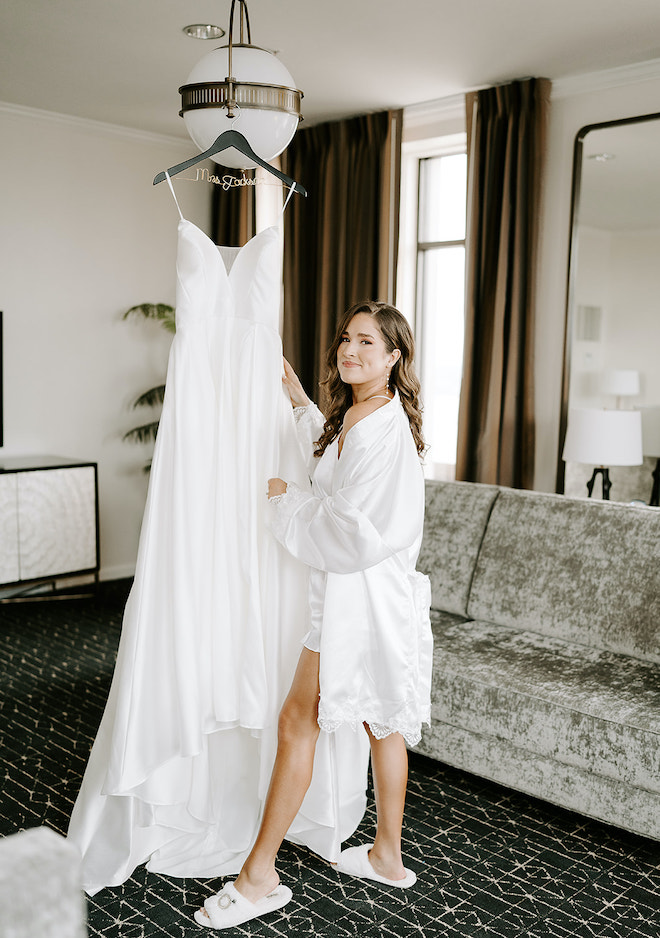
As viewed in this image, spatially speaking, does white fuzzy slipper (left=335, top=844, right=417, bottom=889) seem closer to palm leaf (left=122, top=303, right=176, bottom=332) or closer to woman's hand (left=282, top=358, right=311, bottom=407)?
woman's hand (left=282, top=358, right=311, bottom=407)

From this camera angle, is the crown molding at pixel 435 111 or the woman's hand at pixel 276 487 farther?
the crown molding at pixel 435 111

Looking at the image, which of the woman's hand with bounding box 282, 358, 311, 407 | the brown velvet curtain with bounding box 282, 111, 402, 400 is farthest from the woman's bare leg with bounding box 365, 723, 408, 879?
the brown velvet curtain with bounding box 282, 111, 402, 400

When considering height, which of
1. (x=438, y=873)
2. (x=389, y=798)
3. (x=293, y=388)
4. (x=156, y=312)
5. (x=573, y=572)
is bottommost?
(x=438, y=873)

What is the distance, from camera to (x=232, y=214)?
5570 millimetres

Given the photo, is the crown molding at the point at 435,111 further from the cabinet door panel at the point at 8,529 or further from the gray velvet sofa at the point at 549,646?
the cabinet door panel at the point at 8,529

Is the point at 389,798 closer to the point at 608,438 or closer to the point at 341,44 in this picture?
the point at 608,438

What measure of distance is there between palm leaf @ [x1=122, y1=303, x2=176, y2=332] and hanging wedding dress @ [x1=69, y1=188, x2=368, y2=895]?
3.22 m

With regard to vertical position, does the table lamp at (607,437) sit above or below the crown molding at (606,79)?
below

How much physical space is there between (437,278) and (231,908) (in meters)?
3.72

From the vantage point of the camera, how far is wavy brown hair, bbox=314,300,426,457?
2160 millimetres

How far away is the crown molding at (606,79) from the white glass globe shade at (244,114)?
2416 mm

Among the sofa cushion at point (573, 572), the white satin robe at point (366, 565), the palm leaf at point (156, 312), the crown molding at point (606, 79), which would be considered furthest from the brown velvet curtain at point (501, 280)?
the white satin robe at point (366, 565)

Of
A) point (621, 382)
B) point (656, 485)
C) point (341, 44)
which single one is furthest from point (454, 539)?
point (341, 44)

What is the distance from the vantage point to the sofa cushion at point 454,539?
3.42 m
